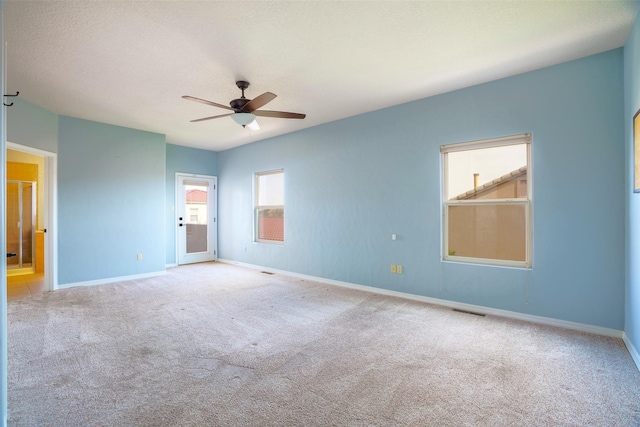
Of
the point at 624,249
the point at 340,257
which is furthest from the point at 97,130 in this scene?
the point at 624,249

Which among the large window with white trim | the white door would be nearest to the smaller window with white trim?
the white door

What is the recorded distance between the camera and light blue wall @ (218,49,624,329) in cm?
296

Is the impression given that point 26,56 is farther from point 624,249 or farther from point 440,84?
point 624,249

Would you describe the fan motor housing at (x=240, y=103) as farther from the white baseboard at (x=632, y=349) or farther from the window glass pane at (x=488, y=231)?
the white baseboard at (x=632, y=349)

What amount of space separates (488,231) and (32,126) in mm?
6199

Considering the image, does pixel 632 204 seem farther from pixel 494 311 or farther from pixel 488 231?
pixel 494 311

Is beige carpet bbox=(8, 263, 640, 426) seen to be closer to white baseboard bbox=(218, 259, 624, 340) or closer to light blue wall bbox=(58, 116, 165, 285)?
white baseboard bbox=(218, 259, 624, 340)

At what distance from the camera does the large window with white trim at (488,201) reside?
345 centimetres

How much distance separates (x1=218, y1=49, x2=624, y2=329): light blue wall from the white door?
1.92 metres

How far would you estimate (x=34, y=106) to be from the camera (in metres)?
4.26

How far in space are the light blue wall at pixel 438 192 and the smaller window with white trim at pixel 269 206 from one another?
26 centimetres

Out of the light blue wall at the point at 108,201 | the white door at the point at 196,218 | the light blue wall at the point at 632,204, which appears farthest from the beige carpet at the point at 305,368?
the white door at the point at 196,218

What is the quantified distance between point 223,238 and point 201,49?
512 centimetres

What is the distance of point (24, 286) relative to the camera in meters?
4.96
